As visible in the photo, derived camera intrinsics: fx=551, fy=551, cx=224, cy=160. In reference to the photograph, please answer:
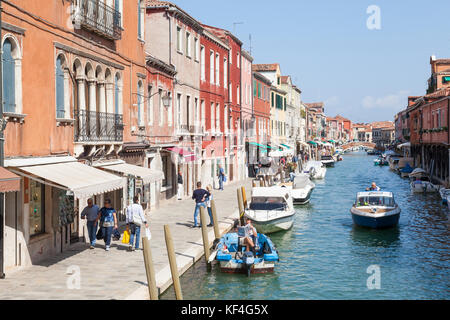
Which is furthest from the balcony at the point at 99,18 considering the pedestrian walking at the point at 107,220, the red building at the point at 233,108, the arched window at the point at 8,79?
the red building at the point at 233,108

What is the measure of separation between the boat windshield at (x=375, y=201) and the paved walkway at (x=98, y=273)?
9.08 m

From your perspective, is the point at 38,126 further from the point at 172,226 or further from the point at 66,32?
the point at 172,226

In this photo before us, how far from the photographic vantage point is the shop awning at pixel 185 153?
28.3 metres

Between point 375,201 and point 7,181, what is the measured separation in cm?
1828

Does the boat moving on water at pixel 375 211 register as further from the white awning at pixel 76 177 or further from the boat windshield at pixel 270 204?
the white awning at pixel 76 177

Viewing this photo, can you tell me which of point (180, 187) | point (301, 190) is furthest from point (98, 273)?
point (301, 190)

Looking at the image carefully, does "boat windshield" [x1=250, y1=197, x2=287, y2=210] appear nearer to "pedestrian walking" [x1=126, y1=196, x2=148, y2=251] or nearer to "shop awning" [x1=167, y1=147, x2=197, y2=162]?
"shop awning" [x1=167, y1=147, x2=197, y2=162]

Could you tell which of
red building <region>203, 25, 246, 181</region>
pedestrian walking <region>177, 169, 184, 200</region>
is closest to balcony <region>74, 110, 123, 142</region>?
pedestrian walking <region>177, 169, 184, 200</region>

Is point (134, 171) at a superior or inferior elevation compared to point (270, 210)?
superior

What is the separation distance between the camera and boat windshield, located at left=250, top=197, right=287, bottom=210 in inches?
916

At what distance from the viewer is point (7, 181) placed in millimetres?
11328

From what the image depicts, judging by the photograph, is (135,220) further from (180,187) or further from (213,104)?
(213,104)

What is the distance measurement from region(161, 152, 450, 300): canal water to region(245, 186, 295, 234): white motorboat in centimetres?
51
